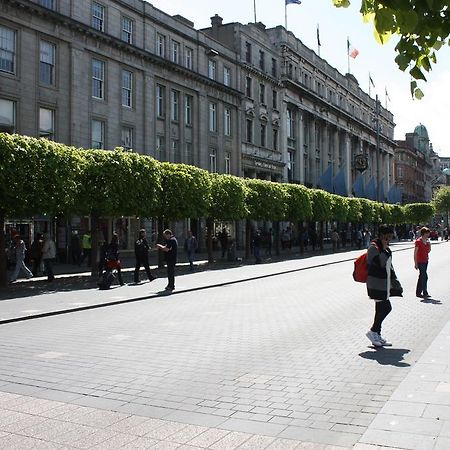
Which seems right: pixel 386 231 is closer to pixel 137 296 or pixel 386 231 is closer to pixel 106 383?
pixel 106 383

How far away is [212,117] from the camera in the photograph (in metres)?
46.3

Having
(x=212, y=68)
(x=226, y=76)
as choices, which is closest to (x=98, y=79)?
(x=212, y=68)

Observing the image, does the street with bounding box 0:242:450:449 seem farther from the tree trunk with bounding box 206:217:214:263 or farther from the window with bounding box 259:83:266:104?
the window with bounding box 259:83:266:104

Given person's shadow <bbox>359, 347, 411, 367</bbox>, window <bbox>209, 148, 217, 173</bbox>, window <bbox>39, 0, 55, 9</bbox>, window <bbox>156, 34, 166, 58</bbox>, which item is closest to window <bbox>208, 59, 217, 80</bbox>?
window <bbox>209, 148, 217, 173</bbox>

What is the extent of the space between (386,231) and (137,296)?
8.85m

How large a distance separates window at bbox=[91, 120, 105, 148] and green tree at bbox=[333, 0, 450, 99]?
31385 millimetres

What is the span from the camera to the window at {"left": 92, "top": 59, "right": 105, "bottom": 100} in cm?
3378

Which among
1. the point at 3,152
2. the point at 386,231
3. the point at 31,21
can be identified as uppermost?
the point at 31,21

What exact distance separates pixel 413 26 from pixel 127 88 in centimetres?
3518

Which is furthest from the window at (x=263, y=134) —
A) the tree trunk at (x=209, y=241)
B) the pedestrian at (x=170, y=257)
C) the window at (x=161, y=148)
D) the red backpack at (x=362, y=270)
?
the red backpack at (x=362, y=270)

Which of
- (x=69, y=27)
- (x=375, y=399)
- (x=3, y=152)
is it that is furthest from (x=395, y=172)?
(x=375, y=399)

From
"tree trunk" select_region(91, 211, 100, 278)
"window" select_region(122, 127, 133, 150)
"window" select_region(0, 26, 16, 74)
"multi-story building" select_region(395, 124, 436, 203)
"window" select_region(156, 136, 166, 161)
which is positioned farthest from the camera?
"multi-story building" select_region(395, 124, 436, 203)

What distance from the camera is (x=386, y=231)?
8867mm

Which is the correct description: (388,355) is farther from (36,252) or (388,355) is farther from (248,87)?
(248,87)
